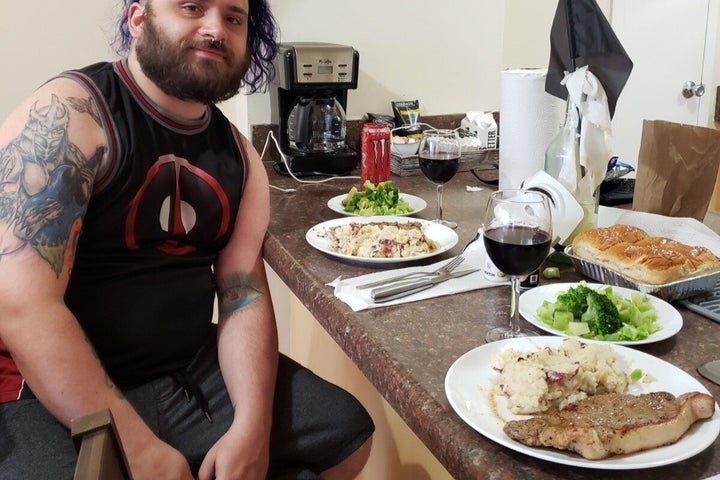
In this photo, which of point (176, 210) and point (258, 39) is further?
point (258, 39)

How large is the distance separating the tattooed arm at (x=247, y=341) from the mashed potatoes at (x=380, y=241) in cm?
19

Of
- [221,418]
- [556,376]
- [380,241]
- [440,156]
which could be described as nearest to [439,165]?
[440,156]

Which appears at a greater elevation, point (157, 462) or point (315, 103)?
point (315, 103)

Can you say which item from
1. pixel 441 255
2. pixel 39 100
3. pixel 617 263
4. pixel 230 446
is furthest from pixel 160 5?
pixel 617 263

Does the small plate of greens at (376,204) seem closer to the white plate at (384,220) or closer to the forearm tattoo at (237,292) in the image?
the white plate at (384,220)

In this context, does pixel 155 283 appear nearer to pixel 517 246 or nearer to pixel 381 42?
pixel 517 246

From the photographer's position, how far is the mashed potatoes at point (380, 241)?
127 cm

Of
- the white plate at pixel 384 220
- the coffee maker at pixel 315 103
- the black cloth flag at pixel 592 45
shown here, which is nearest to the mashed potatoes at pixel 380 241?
the white plate at pixel 384 220

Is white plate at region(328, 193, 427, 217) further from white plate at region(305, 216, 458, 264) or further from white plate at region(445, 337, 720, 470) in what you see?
white plate at region(445, 337, 720, 470)

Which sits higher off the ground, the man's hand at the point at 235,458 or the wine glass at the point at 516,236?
the wine glass at the point at 516,236

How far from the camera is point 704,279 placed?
3.43 feet

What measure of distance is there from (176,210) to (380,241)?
39 centimetres

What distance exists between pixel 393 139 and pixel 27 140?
1209mm

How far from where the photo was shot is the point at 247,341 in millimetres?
1346
